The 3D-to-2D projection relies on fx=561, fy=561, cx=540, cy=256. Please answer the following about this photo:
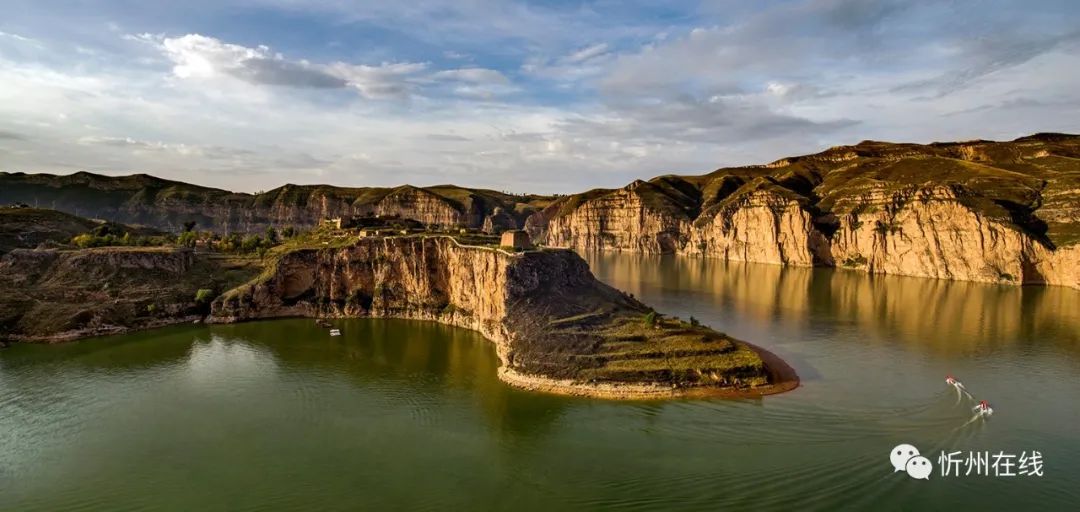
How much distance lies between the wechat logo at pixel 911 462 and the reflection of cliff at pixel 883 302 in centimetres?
3344

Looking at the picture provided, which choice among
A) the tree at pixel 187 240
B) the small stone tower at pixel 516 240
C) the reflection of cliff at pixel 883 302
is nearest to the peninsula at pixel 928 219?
the reflection of cliff at pixel 883 302

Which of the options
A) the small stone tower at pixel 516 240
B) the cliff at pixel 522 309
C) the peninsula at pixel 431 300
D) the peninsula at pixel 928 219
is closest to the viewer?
the cliff at pixel 522 309

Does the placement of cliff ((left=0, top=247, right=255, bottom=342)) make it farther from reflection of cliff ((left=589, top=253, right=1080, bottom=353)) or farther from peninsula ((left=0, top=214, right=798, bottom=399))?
reflection of cliff ((left=589, top=253, right=1080, bottom=353))

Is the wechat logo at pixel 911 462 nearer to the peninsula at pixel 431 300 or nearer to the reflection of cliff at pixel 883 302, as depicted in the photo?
the peninsula at pixel 431 300

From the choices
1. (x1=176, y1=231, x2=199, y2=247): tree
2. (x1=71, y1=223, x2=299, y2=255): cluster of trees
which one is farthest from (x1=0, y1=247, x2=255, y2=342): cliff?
(x1=176, y1=231, x2=199, y2=247): tree

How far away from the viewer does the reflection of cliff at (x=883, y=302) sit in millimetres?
71812

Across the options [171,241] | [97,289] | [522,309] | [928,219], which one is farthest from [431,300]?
[928,219]

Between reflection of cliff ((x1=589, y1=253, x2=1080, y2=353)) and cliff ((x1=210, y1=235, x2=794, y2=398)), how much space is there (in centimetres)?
2723

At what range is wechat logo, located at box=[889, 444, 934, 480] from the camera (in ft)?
115

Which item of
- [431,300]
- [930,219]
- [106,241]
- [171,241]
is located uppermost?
[930,219]

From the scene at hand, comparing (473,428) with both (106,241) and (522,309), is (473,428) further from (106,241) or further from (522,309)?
(106,241)

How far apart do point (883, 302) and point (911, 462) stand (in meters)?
69.8

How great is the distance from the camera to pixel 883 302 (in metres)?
96.2

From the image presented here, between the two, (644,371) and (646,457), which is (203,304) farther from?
(646,457)
